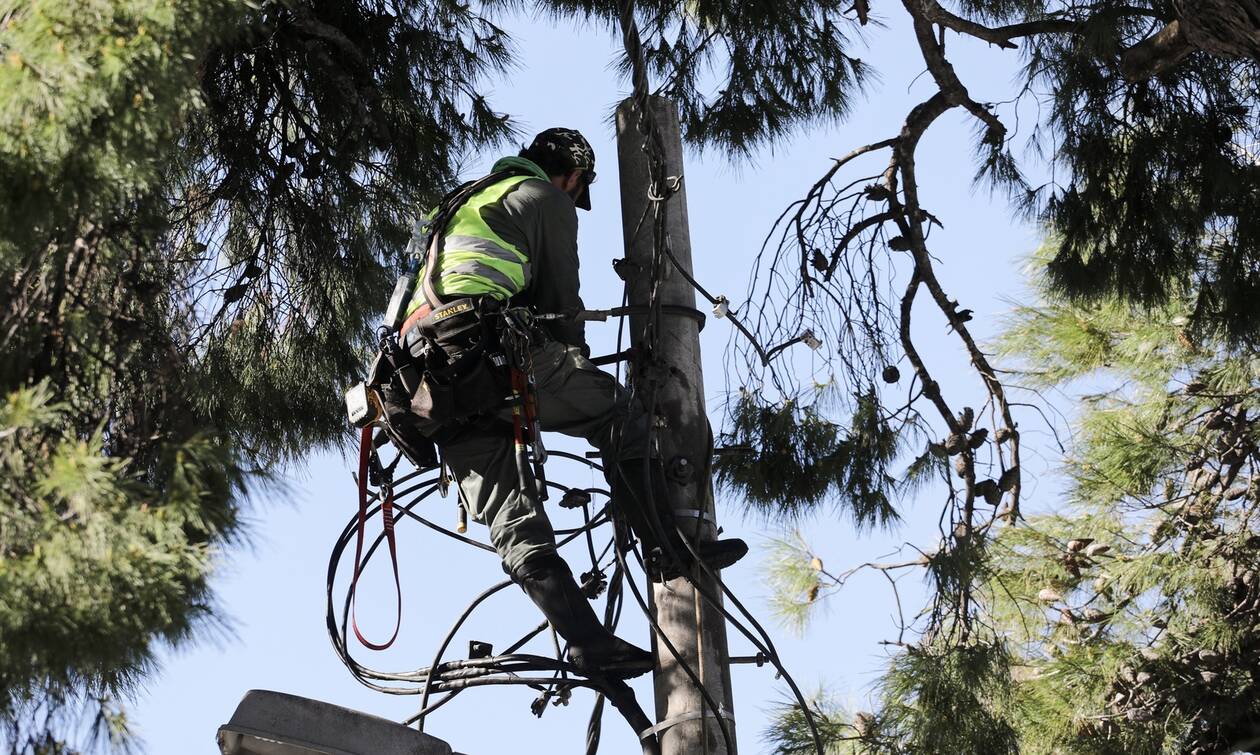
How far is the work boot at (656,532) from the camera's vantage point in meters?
3.86

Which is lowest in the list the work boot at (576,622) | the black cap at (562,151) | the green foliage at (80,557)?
the green foliage at (80,557)

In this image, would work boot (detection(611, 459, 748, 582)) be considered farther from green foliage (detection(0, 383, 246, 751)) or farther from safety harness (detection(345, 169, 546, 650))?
green foliage (detection(0, 383, 246, 751))

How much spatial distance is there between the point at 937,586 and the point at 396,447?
1468mm

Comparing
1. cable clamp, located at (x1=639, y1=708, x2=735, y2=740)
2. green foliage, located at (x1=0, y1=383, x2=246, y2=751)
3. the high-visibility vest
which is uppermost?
the high-visibility vest

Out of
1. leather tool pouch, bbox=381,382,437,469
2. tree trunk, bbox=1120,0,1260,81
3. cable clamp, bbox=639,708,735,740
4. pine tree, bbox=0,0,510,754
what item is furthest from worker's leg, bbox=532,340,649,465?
tree trunk, bbox=1120,0,1260,81

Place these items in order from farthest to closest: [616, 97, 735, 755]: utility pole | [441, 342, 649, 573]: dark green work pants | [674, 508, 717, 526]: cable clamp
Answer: [674, 508, 717, 526]: cable clamp
[441, 342, 649, 573]: dark green work pants
[616, 97, 735, 755]: utility pole

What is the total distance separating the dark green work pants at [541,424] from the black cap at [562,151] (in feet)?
2.16

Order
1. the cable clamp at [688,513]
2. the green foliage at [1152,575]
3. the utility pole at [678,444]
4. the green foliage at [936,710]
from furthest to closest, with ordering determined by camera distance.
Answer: the green foliage at [1152,575]
the green foliage at [936,710]
the cable clamp at [688,513]
the utility pole at [678,444]

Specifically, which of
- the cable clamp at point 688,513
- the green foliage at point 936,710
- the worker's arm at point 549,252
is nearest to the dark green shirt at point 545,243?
the worker's arm at point 549,252

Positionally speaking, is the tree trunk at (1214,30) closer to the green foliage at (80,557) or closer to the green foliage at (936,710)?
the green foliage at (936,710)

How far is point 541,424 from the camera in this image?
13.2 feet

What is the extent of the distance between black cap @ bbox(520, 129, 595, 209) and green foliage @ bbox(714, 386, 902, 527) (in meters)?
0.82

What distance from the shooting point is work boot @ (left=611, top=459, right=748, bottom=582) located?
386 centimetres

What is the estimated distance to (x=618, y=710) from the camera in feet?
12.6
